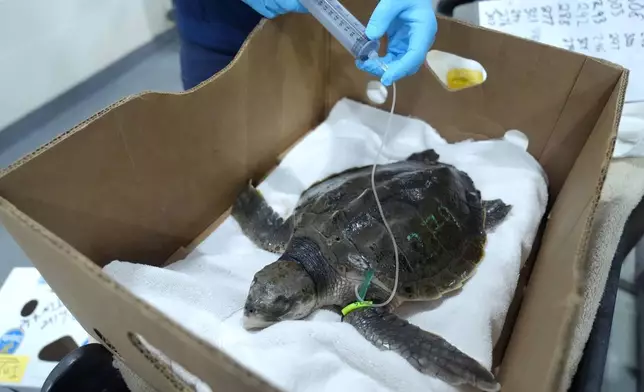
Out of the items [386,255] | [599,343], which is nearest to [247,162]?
[386,255]

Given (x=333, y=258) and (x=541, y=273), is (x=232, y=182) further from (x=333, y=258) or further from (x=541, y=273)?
(x=541, y=273)

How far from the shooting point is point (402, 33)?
808mm

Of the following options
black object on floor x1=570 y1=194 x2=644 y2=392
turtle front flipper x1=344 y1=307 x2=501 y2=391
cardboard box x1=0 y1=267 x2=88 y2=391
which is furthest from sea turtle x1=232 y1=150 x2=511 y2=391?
cardboard box x1=0 y1=267 x2=88 y2=391

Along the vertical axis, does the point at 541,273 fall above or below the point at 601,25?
below

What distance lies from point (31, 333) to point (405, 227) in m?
0.75

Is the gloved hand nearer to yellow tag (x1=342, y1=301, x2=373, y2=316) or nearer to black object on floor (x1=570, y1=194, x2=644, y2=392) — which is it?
yellow tag (x1=342, y1=301, x2=373, y2=316)

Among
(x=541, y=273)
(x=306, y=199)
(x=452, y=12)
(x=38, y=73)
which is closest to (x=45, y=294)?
(x=306, y=199)

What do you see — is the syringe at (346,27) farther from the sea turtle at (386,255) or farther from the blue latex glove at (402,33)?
the sea turtle at (386,255)

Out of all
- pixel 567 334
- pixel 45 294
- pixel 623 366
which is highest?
pixel 567 334

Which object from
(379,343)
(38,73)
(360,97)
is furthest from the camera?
(38,73)

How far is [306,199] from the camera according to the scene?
86 cm

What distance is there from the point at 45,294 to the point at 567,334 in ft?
3.22

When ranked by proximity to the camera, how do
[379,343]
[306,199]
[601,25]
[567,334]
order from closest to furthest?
[567,334] → [379,343] → [306,199] → [601,25]

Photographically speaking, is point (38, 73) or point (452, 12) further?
point (38, 73)
